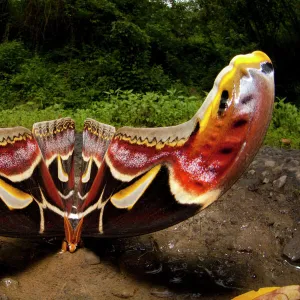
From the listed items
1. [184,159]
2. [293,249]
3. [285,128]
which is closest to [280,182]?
[293,249]

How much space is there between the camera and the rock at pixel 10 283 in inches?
83.2

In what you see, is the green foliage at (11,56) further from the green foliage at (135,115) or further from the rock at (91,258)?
the rock at (91,258)

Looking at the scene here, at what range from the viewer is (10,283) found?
6.99ft

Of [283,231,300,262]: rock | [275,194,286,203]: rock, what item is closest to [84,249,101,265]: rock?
[283,231,300,262]: rock

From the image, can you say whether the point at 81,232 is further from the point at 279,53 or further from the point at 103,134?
the point at 279,53

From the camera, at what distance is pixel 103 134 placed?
2.32m

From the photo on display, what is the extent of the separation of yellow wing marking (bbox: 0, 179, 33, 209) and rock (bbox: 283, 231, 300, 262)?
136 cm

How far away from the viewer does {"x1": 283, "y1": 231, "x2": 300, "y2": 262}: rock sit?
7.97 ft

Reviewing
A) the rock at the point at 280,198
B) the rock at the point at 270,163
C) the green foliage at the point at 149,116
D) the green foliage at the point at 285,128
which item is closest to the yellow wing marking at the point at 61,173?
the rock at the point at 280,198

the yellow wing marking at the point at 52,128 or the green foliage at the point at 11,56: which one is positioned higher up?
the green foliage at the point at 11,56

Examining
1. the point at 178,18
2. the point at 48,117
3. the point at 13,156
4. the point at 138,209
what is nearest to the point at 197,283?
the point at 138,209

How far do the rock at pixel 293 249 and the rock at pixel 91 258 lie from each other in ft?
3.27

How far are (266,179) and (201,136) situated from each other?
147cm

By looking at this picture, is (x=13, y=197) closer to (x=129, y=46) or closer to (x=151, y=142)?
(x=151, y=142)
